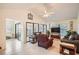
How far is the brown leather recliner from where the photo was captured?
2431 millimetres

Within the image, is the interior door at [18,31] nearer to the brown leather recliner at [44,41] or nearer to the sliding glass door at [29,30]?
Result: the sliding glass door at [29,30]

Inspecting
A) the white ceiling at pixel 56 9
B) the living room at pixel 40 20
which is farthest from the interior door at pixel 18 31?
the white ceiling at pixel 56 9

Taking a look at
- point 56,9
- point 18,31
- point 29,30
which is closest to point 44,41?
point 29,30

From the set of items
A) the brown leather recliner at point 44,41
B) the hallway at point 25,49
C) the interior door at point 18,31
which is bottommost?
the hallway at point 25,49

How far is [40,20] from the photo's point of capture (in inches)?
95.2

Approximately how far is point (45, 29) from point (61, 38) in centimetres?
36

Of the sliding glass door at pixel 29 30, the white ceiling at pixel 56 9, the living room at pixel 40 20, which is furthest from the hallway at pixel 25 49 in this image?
the white ceiling at pixel 56 9

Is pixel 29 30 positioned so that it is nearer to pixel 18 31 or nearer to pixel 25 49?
pixel 18 31

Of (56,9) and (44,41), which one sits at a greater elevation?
(56,9)

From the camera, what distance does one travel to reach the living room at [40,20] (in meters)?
2.39

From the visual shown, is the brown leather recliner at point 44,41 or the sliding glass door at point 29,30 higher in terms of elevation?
the sliding glass door at point 29,30

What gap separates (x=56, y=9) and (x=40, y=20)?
382mm

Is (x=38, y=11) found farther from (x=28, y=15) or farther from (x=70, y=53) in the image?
(x=70, y=53)
